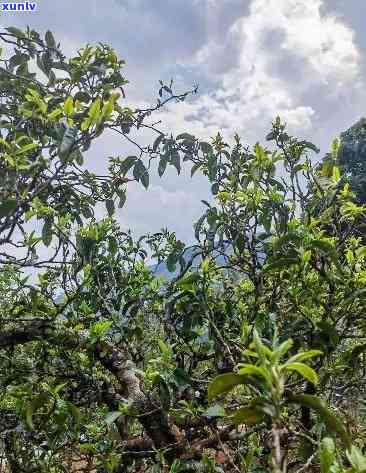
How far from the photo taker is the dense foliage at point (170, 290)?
2.46m

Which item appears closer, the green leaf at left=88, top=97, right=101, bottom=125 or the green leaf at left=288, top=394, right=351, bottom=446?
the green leaf at left=288, top=394, right=351, bottom=446

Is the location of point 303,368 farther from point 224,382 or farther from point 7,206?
point 7,206

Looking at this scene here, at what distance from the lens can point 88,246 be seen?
293cm

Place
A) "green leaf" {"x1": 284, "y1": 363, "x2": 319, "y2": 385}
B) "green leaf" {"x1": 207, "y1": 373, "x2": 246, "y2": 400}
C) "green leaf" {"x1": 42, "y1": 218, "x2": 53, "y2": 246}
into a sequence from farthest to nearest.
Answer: "green leaf" {"x1": 42, "y1": 218, "x2": 53, "y2": 246} → "green leaf" {"x1": 207, "y1": 373, "x2": 246, "y2": 400} → "green leaf" {"x1": 284, "y1": 363, "x2": 319, "y2": 385}

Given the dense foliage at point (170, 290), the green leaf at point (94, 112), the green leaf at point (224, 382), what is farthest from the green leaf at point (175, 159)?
the green leaf at point (224, 382)

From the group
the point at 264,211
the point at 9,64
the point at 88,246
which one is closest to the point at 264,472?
the point at 264,211

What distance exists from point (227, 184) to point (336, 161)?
0.72m

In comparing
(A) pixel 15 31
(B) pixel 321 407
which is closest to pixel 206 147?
(A) pixel 15 31

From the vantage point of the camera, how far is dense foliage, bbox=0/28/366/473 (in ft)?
8.08

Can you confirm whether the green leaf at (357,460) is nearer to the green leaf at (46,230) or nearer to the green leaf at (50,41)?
the green leaf at (46,230)

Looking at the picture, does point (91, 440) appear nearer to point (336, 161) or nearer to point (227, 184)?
point (227, 184)

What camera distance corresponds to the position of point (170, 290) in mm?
3256

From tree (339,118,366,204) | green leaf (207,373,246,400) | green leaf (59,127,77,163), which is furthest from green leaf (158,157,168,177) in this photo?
tree (339,118,366,204)

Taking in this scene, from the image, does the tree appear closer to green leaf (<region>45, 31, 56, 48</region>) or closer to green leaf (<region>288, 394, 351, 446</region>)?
green leaf (<region>45, 31, 56, 48</region>)
